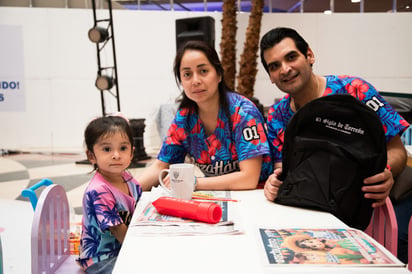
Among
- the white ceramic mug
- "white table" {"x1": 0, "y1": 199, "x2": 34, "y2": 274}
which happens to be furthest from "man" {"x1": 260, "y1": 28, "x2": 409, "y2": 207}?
"white table" {"x1": 0, "y1": 199, "x2": 34, "y2": 274}

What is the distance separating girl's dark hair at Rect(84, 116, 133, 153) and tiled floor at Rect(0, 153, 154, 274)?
0.67 m

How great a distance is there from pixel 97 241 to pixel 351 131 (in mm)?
831

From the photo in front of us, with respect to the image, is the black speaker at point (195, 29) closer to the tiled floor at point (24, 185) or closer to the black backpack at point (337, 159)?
the tiled floor at point (24, 185)

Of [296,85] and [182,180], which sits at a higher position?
[296,85]

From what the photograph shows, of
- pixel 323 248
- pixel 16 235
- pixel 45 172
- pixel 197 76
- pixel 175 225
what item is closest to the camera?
pixel 323 248

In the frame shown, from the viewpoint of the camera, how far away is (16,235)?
278cm

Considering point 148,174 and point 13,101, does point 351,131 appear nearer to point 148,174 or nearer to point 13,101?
point 148,174

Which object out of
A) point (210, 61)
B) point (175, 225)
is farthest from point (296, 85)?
point (175, 225)

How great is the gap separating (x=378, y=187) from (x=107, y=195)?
797 millimetres

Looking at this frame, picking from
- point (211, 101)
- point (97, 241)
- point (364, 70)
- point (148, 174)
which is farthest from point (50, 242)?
point (364, 70)

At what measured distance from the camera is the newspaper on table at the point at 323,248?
70 cm

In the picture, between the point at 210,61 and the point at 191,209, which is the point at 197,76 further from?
the point at 191,209

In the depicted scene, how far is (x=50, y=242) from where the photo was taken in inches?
45.6

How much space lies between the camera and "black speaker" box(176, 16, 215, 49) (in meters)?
4.43
